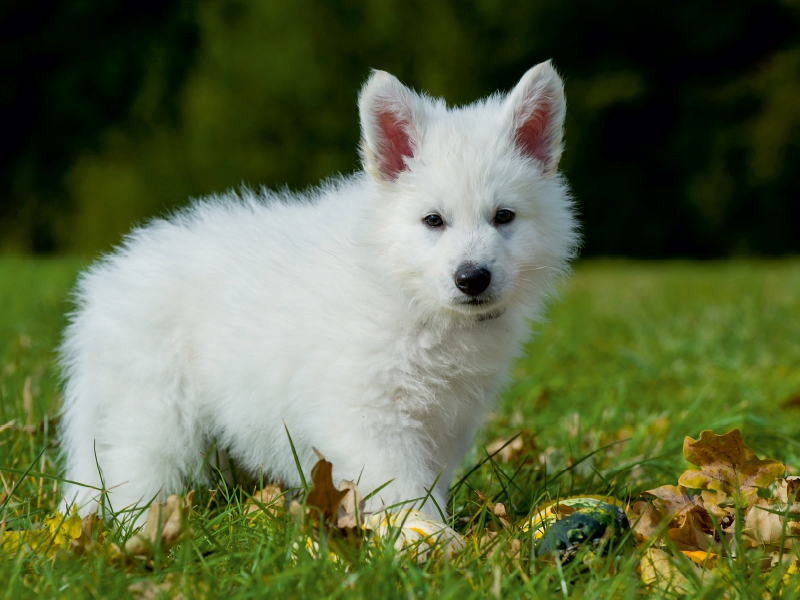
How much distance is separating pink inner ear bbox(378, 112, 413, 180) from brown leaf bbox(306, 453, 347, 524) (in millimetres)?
1072

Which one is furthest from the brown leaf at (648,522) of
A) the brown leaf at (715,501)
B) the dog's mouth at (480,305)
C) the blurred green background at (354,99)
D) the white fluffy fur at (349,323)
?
the blurred green background at (354,99)

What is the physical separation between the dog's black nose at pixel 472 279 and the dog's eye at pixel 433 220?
211 mm

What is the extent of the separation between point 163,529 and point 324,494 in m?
0.44

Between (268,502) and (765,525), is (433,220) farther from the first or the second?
(765,525)

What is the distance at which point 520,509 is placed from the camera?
110 inches

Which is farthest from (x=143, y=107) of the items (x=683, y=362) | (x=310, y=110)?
(x=683, y=362)

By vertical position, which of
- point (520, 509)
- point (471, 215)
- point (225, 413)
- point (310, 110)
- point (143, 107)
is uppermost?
point (143, 107)

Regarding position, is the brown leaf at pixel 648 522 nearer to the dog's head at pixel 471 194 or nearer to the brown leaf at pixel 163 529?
the dog's head at pixel 471 194

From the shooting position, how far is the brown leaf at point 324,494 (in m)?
2.32

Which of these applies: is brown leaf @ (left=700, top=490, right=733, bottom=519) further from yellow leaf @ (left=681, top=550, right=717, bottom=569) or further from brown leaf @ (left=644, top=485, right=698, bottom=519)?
yellow leaf @ (left=681, top=550, right=717, bottom=569)

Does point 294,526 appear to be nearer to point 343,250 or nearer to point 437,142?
point 343,250

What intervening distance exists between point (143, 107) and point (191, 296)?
17092 millimetres

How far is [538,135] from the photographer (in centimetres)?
300

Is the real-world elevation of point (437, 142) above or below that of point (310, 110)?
below
